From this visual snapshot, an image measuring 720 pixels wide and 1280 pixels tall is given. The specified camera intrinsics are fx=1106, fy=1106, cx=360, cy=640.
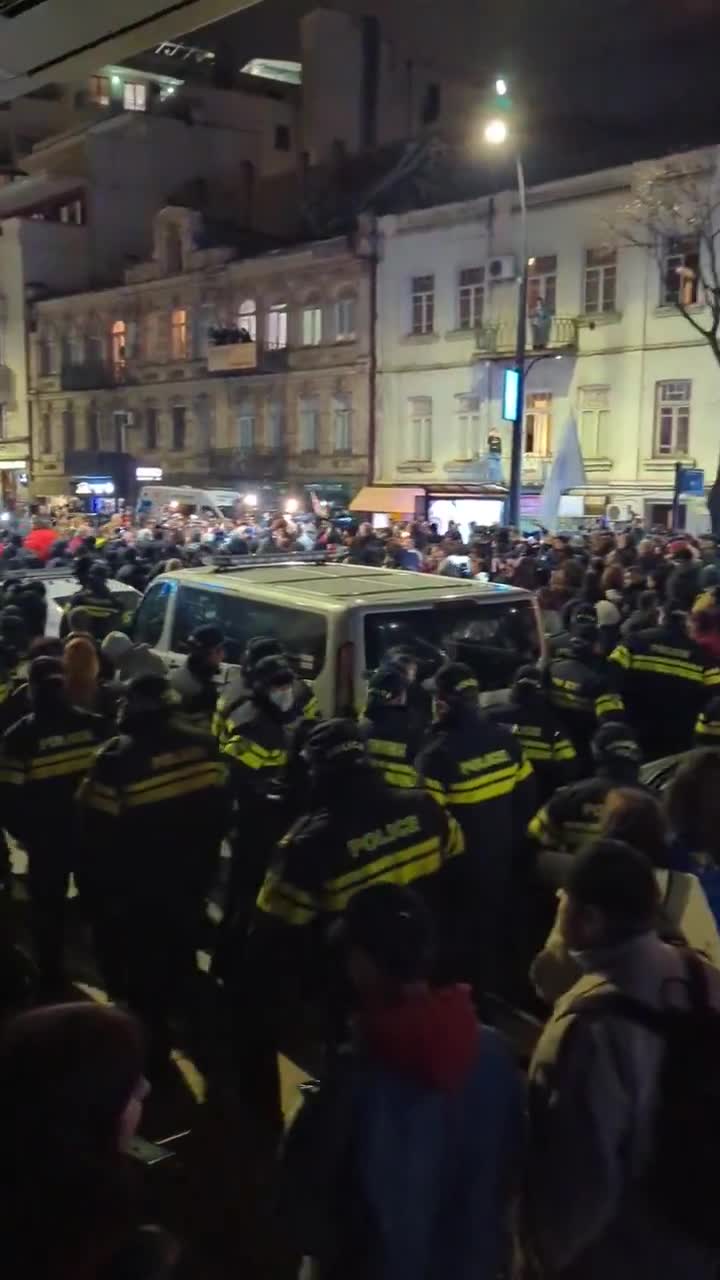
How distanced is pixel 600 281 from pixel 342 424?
8950mm

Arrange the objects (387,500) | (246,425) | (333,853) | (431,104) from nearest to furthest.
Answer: (333,853) → (387,500) → (246,425) → (431,104)

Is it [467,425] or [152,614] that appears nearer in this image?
[152,614]

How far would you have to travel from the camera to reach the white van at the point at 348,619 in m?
6.40

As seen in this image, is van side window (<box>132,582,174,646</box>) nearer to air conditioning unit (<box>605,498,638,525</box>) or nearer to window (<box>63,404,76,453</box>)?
air conditioning unit (<box>605,498,638,525</box>)

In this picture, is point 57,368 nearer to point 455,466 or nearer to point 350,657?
point 455,466

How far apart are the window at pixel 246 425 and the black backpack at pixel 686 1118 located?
112 feet

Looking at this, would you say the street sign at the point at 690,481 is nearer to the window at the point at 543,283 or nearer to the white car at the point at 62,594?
the white car at the point at 62,594

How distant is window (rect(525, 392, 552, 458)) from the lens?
28203 millimetres

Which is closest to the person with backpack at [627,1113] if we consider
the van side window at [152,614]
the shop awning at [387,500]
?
the van side window at [152,614]

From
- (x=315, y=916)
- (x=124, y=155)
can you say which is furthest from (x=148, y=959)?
(x=124, y=155)

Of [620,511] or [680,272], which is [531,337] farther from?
[620,511]

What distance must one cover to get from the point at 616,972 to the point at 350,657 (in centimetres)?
395

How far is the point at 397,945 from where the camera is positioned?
239 cm

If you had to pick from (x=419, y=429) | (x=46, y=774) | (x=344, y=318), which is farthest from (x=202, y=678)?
(x=344, y=318)
